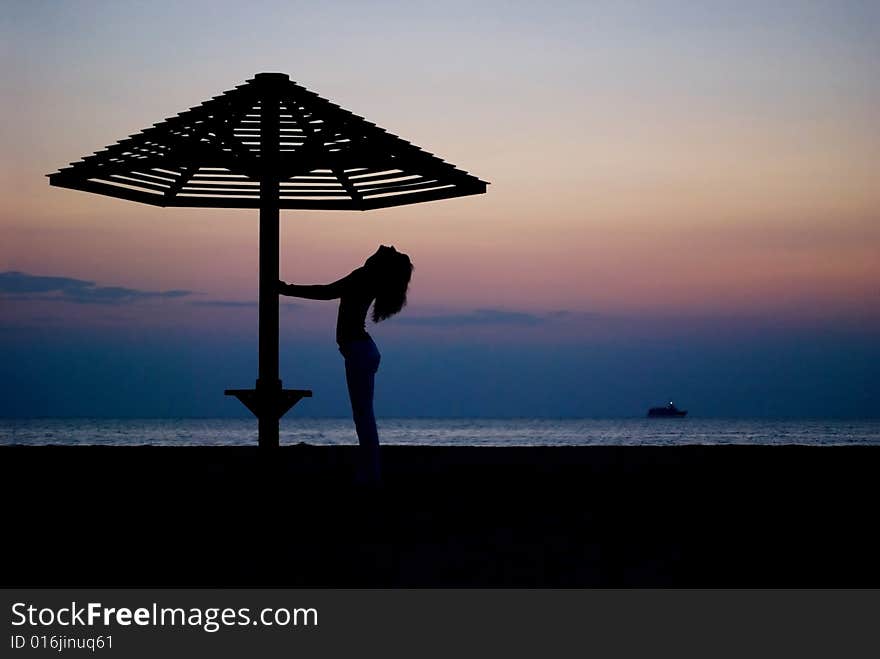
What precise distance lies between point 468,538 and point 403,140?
11.9 ft

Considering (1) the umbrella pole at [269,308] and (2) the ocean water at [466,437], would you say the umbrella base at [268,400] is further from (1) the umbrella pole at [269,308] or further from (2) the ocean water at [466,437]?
(2) the ocean water at [466,437]

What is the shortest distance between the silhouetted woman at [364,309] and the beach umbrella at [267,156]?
578 millimetres

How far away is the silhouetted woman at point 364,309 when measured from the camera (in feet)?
26.5

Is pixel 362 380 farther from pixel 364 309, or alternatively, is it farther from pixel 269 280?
pixel 269 280

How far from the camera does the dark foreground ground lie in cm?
524

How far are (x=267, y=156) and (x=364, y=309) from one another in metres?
1.48

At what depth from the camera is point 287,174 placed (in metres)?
8.77

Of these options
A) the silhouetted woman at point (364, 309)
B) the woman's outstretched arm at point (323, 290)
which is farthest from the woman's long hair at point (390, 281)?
the woman's outstretched arm at point (323, 290)

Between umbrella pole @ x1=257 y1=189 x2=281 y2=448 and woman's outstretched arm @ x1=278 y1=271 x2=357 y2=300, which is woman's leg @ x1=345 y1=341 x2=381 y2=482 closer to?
woman's outstretched arm @ x1=278 y1=271 x2=357 y2=300

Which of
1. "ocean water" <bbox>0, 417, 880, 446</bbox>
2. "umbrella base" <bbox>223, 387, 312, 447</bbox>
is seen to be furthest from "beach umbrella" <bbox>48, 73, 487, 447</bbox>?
"ocean water" <bbox>0, 417, 880, 446</bbox>

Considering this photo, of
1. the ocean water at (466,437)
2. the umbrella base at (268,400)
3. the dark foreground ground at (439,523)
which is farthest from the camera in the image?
the ocean water at (466,437)

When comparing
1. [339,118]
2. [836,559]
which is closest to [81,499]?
[339,118]
